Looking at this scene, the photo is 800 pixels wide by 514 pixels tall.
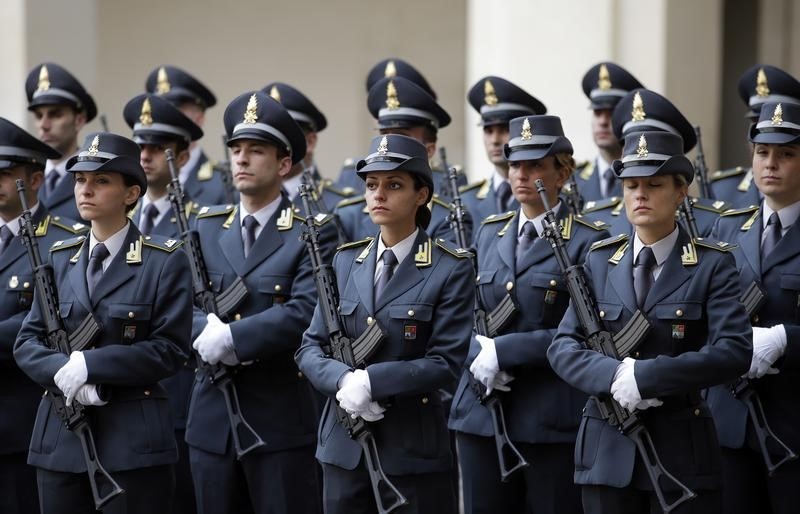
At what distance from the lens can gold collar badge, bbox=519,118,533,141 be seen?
25.3ft

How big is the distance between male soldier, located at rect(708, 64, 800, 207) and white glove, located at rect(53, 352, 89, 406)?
3.91 metres

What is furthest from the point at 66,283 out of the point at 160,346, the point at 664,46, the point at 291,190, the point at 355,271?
the point at 664,46

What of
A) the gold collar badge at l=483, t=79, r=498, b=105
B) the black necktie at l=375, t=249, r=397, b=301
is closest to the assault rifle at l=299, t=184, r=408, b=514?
the black necktie at l=375, t=249, r=397, b=301

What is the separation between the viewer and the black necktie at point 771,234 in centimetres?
742

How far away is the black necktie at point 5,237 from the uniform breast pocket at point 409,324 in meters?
2.34

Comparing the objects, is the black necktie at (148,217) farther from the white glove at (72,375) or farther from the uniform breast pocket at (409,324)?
the uniform breast pocket at (409,324)

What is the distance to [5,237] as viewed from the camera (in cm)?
794

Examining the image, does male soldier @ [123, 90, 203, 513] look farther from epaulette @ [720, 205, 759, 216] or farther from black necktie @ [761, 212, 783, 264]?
black necktie @ [761, 212, 783, 264]

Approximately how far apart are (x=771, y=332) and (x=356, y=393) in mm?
1981

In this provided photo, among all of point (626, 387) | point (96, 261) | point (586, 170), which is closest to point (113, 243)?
point (96, 261)

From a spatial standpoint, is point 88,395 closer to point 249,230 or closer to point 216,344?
point 216,344

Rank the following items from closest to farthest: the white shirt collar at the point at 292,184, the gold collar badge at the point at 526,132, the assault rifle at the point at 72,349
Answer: the assault rifle at the point at 72,349 → the gold collar badge at the point at 526,132 → the white shirt collar at the point at 292,184

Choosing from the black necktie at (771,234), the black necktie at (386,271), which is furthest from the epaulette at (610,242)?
the black necktie at (771,234)

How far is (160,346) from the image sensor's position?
22.6ft
